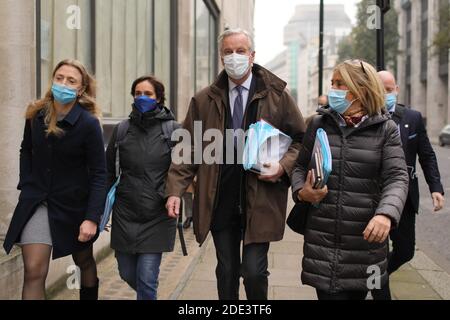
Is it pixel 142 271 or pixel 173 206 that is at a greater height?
pixel 173 206

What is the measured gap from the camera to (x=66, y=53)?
6008 mm

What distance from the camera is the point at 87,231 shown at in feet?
10.9

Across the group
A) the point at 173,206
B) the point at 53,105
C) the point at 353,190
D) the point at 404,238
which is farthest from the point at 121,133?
the point at 404,238

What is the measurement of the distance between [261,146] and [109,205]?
1.11m

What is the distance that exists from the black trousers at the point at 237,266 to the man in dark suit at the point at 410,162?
108 centimetres

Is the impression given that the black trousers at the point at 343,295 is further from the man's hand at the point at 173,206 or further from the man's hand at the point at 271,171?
the man's hand at the point at 173,206

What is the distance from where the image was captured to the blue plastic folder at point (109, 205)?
11.9 ft

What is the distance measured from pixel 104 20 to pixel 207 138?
4152 mm

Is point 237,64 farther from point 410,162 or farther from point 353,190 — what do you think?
point 410,162

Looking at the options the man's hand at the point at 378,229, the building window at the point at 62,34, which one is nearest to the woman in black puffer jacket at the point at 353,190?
the man's hand at the point at 378,229

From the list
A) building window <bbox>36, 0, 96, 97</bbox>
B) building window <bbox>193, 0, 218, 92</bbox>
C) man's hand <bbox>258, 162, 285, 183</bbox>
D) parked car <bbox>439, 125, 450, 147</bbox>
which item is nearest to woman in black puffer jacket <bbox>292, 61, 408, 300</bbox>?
man's hand <bbox>258, 162, 285, 183</bbox>

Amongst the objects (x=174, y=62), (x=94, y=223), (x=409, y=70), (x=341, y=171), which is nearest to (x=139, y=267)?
(x=94, y=223)

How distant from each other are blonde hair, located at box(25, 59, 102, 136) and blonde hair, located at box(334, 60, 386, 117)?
5.15ft
